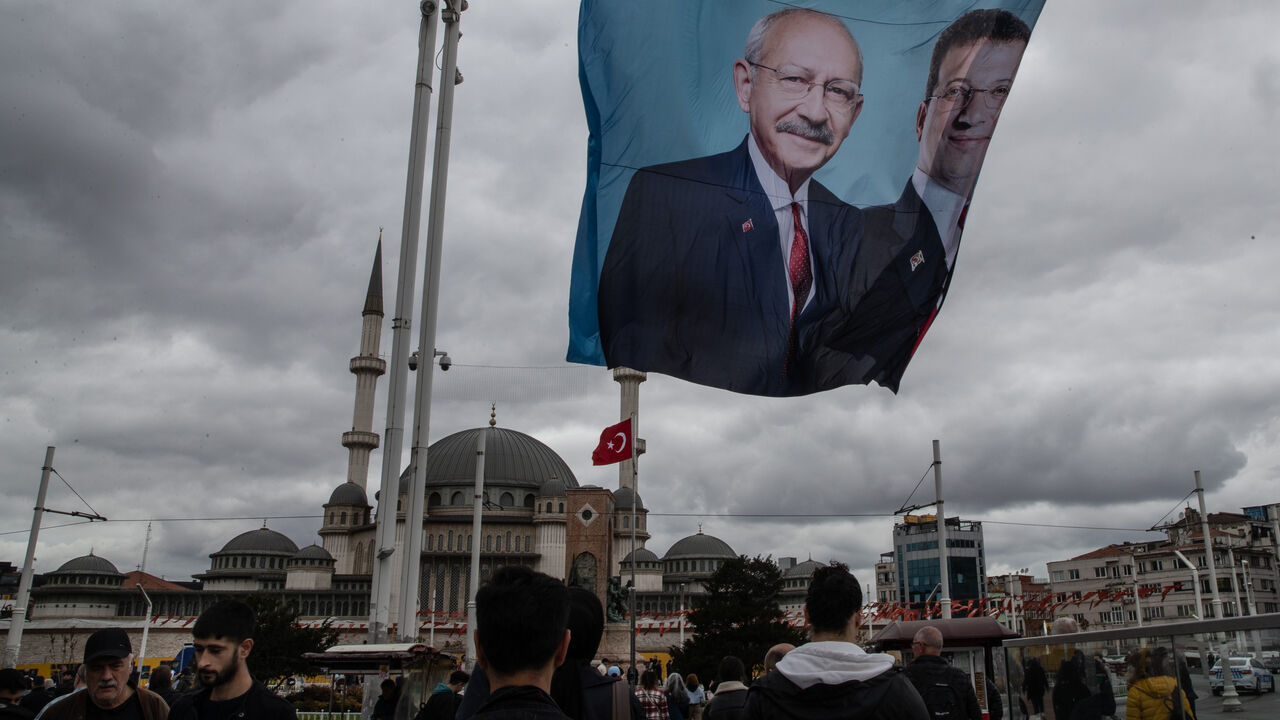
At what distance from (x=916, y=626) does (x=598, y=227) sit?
28.2ft

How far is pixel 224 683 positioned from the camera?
12.5 feet

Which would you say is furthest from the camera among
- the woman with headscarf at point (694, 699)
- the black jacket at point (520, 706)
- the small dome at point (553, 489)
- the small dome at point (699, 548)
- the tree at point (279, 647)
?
the small dome at point (699, 548)

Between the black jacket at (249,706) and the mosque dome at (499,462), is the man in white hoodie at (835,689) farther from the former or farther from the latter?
the mosque dome at (499,462)

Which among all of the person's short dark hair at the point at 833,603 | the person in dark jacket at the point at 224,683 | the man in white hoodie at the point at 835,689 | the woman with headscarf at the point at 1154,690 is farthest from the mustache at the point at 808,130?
the person in dark jacket at the point at 224,683

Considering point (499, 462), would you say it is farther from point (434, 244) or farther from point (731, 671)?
point (731, 671)

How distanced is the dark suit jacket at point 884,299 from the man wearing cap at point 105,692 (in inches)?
194

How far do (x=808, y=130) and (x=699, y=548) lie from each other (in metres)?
81.5

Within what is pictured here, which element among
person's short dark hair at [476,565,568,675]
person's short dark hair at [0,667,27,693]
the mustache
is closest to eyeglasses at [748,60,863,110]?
the mustache

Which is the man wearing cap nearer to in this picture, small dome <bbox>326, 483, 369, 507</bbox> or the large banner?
the large banner

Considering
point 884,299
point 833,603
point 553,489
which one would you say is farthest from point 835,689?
point 553,489

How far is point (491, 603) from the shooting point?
2.41 metres

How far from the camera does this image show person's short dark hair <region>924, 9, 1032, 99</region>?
297 inches

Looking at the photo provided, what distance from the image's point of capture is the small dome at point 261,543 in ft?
269

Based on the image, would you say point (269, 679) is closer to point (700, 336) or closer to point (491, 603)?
point (700, 336)
